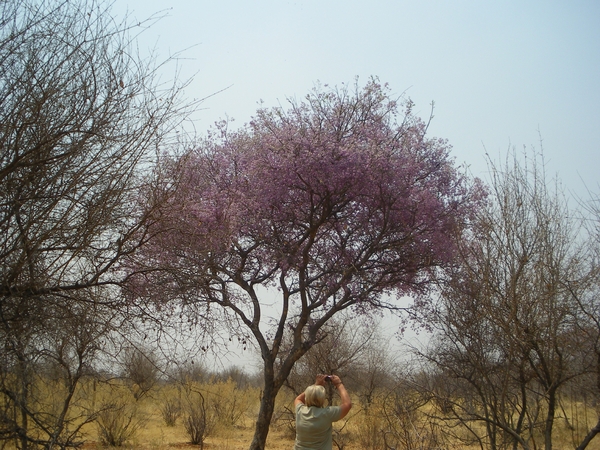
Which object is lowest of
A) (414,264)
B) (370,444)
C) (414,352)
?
(370,444)

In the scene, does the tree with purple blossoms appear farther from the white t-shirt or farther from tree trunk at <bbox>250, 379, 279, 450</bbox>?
the white t-shirt

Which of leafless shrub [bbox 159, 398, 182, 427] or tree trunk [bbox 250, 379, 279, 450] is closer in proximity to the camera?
tree trunk [bbox 250, 379, 279, 450]

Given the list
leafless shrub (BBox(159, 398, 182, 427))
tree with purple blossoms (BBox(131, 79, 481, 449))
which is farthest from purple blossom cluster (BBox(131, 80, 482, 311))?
leafless shrub (BBox(159, 398, 182, 427))

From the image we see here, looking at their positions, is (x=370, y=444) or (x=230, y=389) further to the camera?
(x=230, y=389)

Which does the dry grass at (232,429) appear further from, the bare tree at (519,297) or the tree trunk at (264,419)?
the bare tree at (519,297)

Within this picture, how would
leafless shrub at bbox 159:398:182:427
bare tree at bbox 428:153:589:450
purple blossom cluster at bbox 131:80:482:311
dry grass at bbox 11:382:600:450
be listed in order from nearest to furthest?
bare tree at bbox 428:153:589:450
purple blossom cluster at bbox 131:80:482:311
dry grass at bbox 11:382:600:450
leafless shrub at bbox 159:398:182:427

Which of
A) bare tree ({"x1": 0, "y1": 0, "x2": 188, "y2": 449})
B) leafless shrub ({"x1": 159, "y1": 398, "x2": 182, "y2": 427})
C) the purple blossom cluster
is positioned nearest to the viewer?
bare tree ({"x1": 0, "y1": 0, "x2": 188, "y2": 449})

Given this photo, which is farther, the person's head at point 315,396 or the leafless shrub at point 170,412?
the leafless shrub at point 170,412

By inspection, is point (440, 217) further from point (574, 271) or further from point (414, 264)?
point (574, 271)

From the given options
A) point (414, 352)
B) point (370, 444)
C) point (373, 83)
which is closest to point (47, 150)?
point (414, 352)

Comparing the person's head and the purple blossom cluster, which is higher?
the purple blossom cluster

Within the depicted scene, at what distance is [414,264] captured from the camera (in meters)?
12.8

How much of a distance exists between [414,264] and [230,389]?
1537cm

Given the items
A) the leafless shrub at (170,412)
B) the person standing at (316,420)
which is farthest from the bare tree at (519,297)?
the leafless shrub at (170,412)
